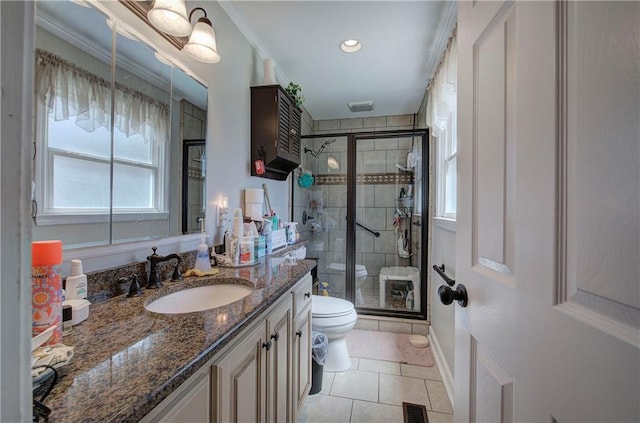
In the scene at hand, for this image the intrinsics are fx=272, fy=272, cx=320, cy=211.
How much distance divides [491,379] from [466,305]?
20 cm

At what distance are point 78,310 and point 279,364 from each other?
742mm

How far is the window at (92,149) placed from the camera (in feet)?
2.58

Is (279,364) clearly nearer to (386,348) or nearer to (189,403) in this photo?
(189,403)

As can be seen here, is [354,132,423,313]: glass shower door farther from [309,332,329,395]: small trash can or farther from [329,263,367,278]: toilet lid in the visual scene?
[309,332,329,395]: small trash can

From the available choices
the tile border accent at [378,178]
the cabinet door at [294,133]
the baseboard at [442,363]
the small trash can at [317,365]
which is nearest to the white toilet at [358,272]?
the baseboard at [442,363]

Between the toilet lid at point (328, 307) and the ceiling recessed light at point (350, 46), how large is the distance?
6.28ft

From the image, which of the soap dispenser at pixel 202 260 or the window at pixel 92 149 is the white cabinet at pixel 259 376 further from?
the window at pixel 92 149

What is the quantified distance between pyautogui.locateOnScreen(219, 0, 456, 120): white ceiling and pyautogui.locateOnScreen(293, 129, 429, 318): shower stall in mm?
591

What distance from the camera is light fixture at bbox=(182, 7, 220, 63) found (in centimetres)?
126

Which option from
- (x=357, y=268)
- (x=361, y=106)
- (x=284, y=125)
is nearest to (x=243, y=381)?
(x=284, y=125)

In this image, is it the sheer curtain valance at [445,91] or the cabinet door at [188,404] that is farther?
the sheer curtain valance at [445,91]

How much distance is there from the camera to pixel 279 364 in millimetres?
1153

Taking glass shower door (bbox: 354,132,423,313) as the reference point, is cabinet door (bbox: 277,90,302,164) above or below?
above

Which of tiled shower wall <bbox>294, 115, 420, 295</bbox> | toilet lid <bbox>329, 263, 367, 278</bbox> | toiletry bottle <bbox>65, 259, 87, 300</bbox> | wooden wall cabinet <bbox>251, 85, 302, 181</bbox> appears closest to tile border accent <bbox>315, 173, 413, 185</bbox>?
tiled shower wall <bbox>294, 115, 420, 295</bbox>
